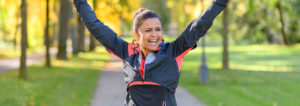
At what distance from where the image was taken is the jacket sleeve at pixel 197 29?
8.27 ft

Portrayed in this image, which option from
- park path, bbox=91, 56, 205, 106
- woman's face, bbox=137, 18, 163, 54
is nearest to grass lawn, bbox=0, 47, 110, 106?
park path, bbox=91, 56, 205, 106

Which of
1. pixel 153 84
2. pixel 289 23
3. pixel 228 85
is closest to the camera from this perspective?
pixel 153 84

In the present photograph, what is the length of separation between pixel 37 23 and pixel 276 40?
26.0m

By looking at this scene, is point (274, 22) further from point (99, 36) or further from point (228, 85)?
point (99, 36)

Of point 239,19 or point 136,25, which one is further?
point 239,19

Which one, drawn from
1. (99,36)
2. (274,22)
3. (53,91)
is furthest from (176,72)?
(274,22)

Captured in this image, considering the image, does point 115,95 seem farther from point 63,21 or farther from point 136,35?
point 63,21

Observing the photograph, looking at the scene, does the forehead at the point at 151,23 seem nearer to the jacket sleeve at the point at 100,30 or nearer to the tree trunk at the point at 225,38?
the jacket sleeve at the point at 100,30

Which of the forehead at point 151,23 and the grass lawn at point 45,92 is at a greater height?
the forehead at point 151,23

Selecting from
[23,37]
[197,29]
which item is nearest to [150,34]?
[197,29]

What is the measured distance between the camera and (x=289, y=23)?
125 feet

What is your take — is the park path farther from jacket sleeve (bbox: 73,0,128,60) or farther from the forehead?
the forehead

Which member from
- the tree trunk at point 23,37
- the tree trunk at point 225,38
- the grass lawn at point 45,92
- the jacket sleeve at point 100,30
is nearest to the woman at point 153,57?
the jacket sleeve at point 100,30

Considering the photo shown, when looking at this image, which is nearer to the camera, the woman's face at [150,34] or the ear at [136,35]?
the woman's face at [150,34]
